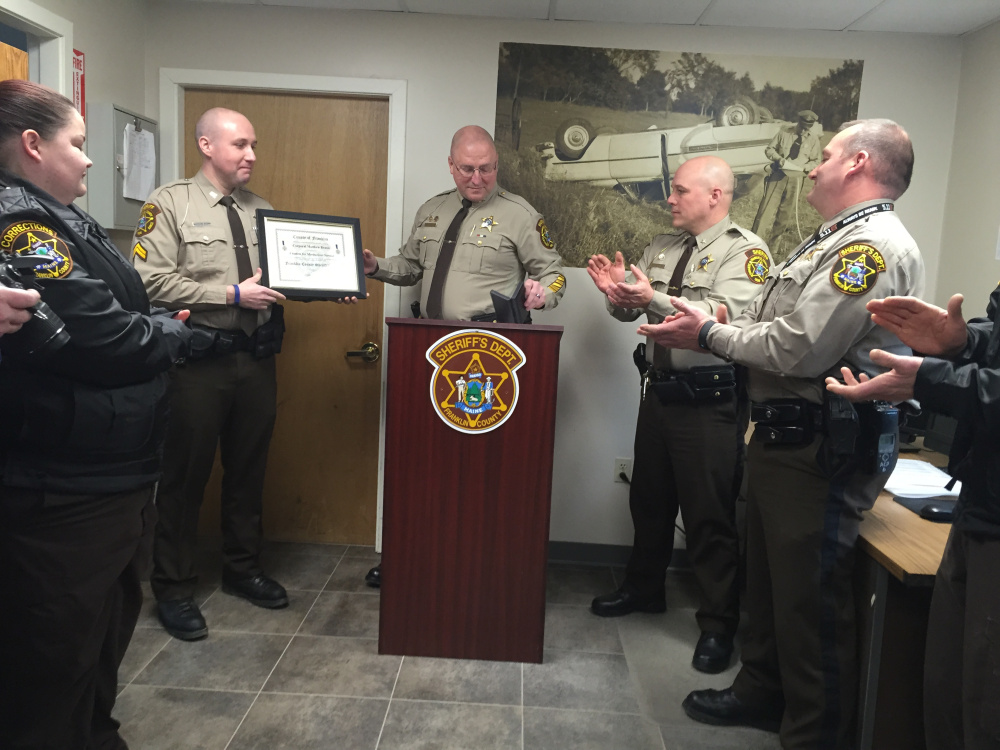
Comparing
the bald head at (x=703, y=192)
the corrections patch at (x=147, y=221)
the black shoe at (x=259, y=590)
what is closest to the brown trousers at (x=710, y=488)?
the bald head at (x=703, y=192)

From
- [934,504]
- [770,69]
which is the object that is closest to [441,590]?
[934,504]

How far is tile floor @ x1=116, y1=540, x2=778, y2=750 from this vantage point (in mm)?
1991

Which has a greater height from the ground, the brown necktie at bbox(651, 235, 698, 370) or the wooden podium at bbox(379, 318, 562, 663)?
the brown necktie at bbox(651, 235, 698, 370)

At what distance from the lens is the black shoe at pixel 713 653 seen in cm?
242

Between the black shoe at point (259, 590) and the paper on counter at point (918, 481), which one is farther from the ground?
the paper on counter at point (918, 481)

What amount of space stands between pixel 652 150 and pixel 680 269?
79 cm

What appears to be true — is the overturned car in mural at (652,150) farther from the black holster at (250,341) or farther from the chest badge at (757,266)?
the black holster at (250,341)

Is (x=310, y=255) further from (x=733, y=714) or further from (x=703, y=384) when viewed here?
(x=733, y=714)

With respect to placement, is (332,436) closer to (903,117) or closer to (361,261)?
(361,261)

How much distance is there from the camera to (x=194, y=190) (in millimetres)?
2592

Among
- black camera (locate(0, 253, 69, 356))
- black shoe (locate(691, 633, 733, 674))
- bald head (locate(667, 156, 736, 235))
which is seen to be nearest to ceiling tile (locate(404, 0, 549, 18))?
bald head (locate(667, 156, 736, 235))

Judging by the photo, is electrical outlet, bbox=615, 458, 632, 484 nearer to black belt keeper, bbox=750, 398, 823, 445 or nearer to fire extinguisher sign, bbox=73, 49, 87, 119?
black belt keeper, bbox=750, 398, 823, 445

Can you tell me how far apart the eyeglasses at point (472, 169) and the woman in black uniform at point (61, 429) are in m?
1.47

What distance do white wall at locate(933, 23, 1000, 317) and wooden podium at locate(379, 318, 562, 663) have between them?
1.86 meters
